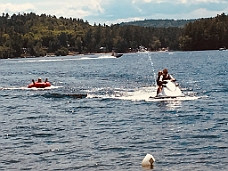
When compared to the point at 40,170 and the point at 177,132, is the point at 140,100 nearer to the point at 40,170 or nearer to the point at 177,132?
the point at 177,132

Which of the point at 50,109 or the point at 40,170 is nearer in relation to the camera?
the point at 40,170

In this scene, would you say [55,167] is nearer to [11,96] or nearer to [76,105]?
[76,105]

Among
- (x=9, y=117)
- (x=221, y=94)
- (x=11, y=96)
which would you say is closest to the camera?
(x=9, y=117)

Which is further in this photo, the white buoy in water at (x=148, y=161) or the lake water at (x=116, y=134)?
the lake water at (x=116, y=134)

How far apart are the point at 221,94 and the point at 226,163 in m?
23.4

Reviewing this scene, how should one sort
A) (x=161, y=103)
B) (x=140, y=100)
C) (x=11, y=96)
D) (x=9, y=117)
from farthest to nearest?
1. (x=11, y=96)
2. (x=140, y=100)
3. (x=161, y=103)
4. (x=9, y=117)

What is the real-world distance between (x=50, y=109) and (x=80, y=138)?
38.5 ft

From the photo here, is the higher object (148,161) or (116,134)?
(148,161)

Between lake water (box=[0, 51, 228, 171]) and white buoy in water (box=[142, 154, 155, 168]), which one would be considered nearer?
white buoy in water (box=[142, 154, 155, 168])

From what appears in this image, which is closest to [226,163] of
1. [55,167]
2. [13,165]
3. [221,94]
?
[55,167]

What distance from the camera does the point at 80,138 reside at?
23031 millimetres

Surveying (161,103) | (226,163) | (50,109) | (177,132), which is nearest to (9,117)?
(50,109)

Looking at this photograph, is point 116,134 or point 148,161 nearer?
point 148,161

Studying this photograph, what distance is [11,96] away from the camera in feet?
153
